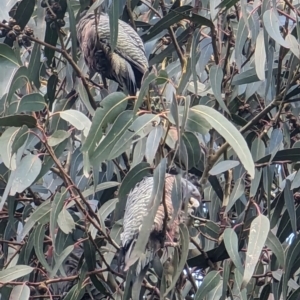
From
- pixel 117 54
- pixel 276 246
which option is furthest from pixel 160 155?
pixel 117 54

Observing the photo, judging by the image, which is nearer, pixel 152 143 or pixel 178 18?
pixel 152 143

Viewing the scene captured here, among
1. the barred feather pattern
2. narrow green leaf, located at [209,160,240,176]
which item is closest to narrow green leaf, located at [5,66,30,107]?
the barred feather pattern

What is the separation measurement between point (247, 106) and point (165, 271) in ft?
2.20

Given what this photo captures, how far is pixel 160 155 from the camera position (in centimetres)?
124

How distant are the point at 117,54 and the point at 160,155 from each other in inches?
26.4

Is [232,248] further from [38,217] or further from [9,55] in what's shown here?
[9,55]

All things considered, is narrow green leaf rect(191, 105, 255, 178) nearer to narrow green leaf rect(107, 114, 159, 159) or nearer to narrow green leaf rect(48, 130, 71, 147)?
narrow green leaf rect(107, 114, 159, 159)

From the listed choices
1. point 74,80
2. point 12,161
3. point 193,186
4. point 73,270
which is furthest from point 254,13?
point 73,270

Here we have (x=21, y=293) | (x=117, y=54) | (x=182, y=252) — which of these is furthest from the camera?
(x=117, y=54)

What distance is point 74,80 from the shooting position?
5.73ft

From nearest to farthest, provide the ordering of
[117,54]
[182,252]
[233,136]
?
[233,136] < [182,252] < [117,54]

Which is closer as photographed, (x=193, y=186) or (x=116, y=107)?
(x=116, y=107)

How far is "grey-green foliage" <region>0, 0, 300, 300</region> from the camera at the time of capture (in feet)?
3.87

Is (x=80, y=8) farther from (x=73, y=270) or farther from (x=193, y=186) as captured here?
(x=73, y=270)
